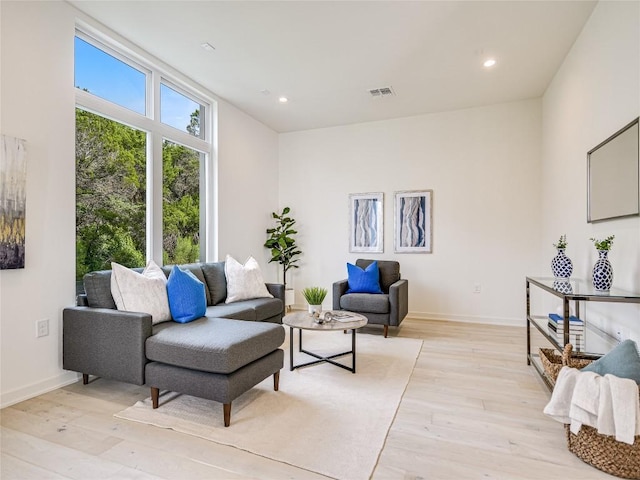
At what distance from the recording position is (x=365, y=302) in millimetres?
4133

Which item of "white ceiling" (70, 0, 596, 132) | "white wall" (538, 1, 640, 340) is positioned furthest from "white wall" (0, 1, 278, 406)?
"white wall" (538, 1, 640, 340)

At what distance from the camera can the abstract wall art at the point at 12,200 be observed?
7.63 ft

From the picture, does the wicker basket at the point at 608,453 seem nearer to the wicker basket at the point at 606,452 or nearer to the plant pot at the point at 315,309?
the wicker basket at the point at 606,452

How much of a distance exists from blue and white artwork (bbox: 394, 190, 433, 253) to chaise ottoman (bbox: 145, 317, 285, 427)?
3.15 m

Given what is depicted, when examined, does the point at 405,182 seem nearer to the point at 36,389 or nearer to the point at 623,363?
the point at 623,363

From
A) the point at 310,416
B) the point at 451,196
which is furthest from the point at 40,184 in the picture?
the point at 451,196

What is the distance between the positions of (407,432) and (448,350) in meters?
1.75

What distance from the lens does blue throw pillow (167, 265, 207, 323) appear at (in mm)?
2826

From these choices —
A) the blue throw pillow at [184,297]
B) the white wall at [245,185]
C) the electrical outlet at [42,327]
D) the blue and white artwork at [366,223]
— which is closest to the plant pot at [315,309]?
the blue throw pillow at [184,297]

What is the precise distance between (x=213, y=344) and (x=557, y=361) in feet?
7.74

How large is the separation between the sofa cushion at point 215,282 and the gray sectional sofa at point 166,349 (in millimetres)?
862

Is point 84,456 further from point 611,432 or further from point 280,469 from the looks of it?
point 611,432

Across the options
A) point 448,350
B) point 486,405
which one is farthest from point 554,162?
point 486,405

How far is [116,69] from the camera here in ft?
10.9
